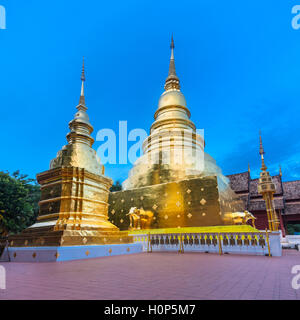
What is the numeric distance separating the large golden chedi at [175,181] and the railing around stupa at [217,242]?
1865mm

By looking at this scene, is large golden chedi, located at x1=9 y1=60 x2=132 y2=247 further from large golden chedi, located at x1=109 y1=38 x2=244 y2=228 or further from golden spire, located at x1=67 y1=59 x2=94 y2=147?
large golden chedi, located at x1=109 y1=38 x2=244 y2=228

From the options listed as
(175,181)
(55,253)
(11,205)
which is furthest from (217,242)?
(11,205)

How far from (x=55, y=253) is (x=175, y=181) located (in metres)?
7.51

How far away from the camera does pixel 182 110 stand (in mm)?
17031

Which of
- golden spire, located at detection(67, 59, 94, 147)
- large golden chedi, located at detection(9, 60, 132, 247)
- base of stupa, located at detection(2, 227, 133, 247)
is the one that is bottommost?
base of stupa, located at detection(2, 227, 133, 247)

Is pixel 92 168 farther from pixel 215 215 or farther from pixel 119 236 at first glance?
pixel 215 215

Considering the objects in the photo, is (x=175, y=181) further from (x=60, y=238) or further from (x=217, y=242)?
(x=60, y=238)

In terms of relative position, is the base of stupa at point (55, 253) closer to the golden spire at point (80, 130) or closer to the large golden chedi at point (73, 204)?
the large golden chedi at point (73, 204)

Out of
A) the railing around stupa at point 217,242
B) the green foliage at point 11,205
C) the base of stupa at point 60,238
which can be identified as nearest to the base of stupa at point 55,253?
the base of stupa at point 60,238

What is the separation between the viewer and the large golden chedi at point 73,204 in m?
6.38

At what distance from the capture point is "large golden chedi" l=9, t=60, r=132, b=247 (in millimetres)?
6383

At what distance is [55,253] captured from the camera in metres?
A: 5.43

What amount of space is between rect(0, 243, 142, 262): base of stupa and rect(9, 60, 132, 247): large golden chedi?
0.72 feet

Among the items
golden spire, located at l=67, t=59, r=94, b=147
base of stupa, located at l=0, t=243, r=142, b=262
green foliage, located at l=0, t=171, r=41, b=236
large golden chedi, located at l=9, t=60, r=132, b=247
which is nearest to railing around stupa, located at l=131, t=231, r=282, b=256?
large golden chedi, located at l=9, t=60, r=132, b=247
